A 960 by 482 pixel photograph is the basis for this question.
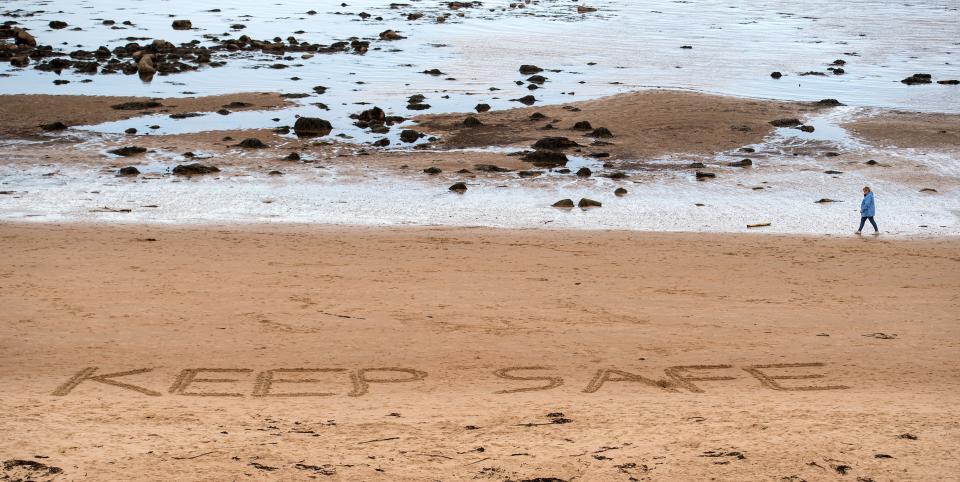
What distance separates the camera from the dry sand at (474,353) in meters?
Answer: 8.92

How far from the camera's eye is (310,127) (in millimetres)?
28172

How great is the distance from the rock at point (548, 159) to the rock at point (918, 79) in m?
19.0

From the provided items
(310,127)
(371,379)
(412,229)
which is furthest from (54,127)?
(371,379)

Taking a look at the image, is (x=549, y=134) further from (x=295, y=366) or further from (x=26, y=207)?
(x=295, y=366)

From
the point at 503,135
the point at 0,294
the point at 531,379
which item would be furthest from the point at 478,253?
the point at 503,135

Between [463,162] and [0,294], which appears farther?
[463,162]

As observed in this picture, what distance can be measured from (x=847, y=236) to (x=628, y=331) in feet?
26.7

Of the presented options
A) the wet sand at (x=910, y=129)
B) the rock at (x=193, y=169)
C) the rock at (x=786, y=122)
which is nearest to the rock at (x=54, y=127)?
the rock at (x=193, y=169)

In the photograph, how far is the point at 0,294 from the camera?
14555 millimetres

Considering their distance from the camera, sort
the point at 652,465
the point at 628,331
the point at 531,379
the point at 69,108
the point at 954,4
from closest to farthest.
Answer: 1. the point at 652,465
2. the point at 531,379
3. the point at 628,331
4. the point at 69,108
5. the point at 954,4

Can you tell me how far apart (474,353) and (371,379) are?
1613 mm

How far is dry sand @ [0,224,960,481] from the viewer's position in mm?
8922

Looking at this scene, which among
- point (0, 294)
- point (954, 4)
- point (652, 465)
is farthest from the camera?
point (954, 4)

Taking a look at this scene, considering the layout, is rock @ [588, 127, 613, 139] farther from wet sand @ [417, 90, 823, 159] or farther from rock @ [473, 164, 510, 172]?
rock @ [473, 164, 510, 172]
